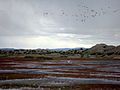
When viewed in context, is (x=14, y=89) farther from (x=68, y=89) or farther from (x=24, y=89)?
(x=68, y=89)

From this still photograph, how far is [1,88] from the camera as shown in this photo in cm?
2878

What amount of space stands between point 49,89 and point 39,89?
2.95ft

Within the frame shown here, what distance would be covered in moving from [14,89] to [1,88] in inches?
57.1

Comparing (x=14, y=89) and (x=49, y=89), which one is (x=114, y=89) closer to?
(x=49, y=89)

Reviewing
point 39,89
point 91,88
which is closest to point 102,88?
point 91,88

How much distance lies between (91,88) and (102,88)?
1.12 metres

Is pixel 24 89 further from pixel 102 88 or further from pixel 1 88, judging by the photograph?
pixel 102 88

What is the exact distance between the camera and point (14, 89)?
28.1m

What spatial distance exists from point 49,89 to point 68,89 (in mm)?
1694

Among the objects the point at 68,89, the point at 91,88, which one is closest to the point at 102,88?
the point at 91,88

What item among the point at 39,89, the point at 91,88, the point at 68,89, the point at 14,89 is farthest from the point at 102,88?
the point at 14,89

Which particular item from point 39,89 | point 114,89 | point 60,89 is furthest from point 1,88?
point 114,89

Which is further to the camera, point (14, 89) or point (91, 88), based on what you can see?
point (91, 88)

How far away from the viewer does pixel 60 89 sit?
28.5 m
